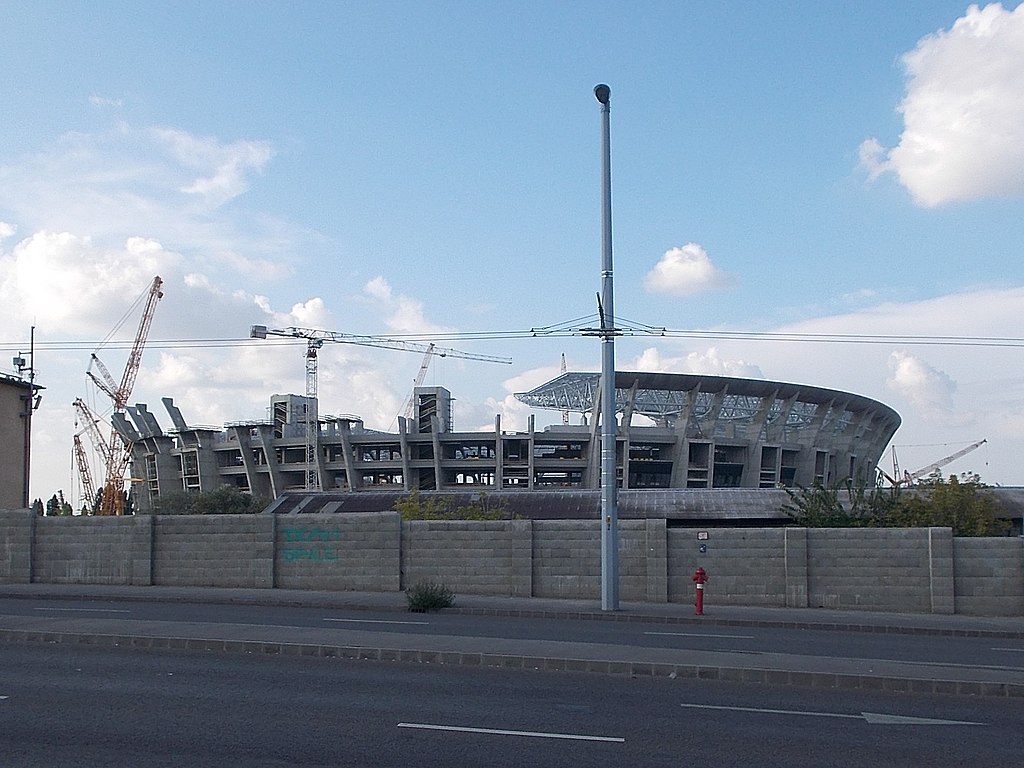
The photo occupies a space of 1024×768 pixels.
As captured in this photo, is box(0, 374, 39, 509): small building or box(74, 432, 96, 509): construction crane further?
box(74, 432, 96, 509): construction crane

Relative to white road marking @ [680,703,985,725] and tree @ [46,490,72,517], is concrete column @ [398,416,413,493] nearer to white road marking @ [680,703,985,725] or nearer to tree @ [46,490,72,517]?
tree @ [46,490,72,517]

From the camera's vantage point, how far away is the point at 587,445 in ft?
336

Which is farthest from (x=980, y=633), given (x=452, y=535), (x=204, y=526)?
(x=204, y=526)

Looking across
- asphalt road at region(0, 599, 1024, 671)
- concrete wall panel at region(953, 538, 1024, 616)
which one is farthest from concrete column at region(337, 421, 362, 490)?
concrete wall panel at region(953, 538, 1024, 616)

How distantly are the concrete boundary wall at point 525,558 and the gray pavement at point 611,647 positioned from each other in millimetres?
1933

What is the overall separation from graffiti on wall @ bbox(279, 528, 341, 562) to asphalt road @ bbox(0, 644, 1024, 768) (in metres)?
15.9

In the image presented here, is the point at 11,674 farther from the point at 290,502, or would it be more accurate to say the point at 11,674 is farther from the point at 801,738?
the point at 290,502

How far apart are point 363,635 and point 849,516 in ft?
64.5

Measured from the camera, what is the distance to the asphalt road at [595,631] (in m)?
17.4

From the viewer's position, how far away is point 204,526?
31531mm

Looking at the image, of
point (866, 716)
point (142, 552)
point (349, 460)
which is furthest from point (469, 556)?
point (349, 460)

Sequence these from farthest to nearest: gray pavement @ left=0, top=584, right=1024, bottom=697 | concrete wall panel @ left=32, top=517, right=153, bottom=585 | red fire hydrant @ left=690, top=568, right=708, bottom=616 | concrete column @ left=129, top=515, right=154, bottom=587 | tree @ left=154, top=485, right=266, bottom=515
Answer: tree @ left=154, top=485, right=266, bottom=515 → concrete wall panel @ left=32, top=517, right=153, bottom=585 → concrete column @ left=129, top=515, right=154, bottom=587 → red fire hydrant @ left=690, top=568, right=708, bottom=616 → gray pavement @ left=0, top=584, right=1024, bottom=697

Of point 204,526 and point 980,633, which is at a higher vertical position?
point 204,526

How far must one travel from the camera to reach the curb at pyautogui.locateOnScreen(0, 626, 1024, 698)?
1321 centimetres
